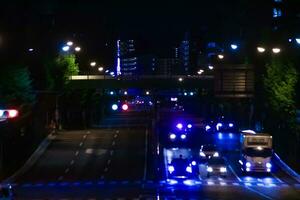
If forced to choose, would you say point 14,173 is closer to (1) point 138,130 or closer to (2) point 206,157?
(2) point 206,157

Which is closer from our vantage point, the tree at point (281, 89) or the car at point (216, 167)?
the car at point (216, 167)

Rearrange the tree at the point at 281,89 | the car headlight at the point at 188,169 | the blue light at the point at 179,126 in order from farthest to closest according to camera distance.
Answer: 1. the blue light at the point at 179,126
2. the tree at the point at 281,89
3. the car headlight at the point at 188,169

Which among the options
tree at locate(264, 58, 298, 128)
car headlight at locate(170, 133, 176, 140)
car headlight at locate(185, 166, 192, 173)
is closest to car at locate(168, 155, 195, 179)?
car headlight at locate(185, 166, 192, 173)

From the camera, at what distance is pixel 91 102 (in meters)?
130

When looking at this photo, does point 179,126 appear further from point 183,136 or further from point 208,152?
point 208,152

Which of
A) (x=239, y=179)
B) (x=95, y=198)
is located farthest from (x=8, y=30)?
(x=95, y=198)

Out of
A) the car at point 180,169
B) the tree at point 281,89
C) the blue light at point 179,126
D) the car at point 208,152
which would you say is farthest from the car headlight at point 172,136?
the car at point 180,169

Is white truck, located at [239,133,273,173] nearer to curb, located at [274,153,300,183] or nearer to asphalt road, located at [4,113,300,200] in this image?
asphalt road, located at [4,113,300,200]

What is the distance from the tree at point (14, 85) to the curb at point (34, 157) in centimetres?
587

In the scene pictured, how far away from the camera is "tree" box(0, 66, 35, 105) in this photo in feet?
221

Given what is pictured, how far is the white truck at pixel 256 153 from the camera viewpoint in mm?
63928

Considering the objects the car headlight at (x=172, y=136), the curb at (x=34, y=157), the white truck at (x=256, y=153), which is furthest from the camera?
the car headlight at (x=172, y=136)

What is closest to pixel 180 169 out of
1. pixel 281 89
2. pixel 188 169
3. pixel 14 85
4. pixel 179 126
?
pixel 188 169

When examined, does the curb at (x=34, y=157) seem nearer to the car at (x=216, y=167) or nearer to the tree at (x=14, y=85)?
the tree at (x=14, y=85)
